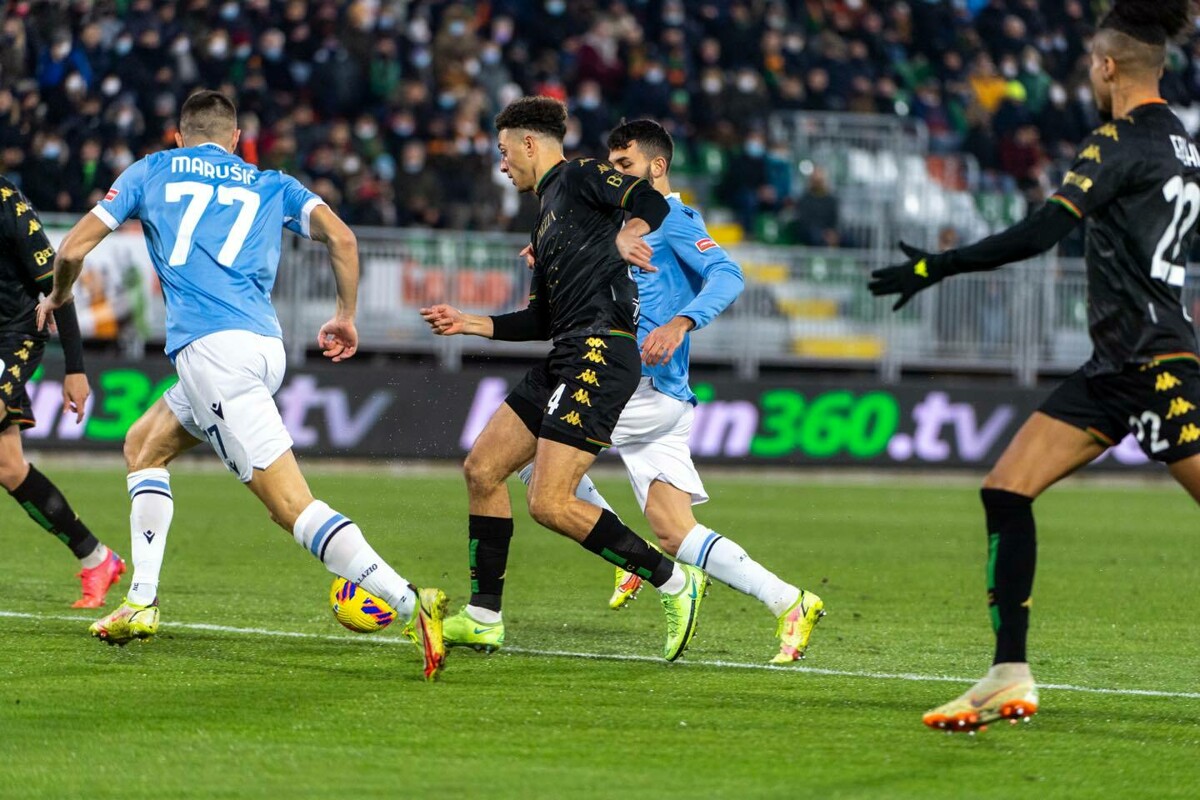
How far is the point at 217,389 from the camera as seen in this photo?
6.82m

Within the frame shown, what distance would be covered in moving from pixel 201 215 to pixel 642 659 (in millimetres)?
2483

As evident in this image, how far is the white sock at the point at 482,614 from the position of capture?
24.5ft

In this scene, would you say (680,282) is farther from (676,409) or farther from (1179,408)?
(1179,408)

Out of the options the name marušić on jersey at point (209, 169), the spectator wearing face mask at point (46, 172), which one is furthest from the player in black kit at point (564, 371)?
the spectator wearing face mask at point (46, 172)

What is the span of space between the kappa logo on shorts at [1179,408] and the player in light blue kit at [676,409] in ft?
6.87

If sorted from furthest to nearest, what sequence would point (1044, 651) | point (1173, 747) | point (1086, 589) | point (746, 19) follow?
point (746, 19) < point (1086, 589) < point (1044, 651) < point (1173, 747)

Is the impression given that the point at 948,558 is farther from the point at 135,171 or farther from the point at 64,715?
the point at 64,715

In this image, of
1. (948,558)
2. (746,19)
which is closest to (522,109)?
(948,558)

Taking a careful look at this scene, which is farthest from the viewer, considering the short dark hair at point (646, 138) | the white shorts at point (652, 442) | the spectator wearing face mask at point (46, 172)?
the spectator wearing face mask at point (46, 172)

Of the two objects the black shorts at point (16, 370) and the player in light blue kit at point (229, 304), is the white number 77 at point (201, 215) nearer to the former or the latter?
the player in light blue kit at point (229, 304)

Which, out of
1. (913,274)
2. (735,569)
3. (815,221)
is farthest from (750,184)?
(913,274)

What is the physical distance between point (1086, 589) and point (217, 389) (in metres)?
6.29

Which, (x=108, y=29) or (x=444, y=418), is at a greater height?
(x=108, y=29)

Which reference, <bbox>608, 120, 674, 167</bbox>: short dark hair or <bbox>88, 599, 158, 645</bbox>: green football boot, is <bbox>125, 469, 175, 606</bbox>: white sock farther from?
<bbox>608, 120, 674, 167</bbox>: short dark hair
